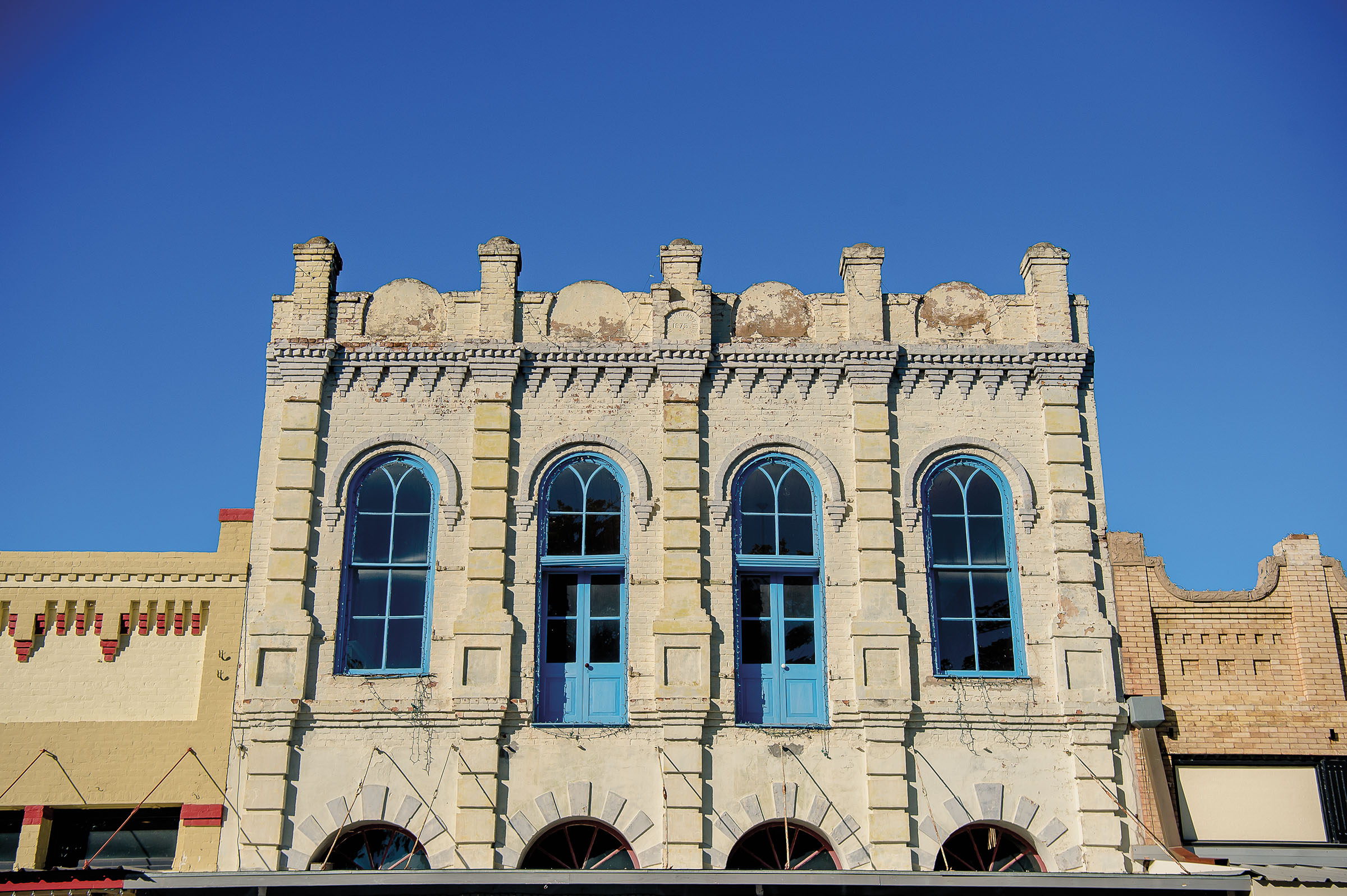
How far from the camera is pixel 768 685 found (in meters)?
16.4

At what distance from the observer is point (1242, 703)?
53.6ft

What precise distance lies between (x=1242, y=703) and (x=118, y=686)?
1441 centimetres

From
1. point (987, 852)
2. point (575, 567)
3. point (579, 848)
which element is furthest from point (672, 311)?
point (987, 852)

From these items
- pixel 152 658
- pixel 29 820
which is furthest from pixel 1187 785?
pixel 29 820

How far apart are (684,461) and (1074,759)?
6.27 meters

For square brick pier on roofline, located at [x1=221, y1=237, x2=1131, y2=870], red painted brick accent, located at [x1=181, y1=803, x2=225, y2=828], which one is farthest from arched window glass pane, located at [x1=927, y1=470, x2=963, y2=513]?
red painted brick accent, located at [x1=181, y1=803, x2=225, y2=828]

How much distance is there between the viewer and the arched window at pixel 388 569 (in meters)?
16.5

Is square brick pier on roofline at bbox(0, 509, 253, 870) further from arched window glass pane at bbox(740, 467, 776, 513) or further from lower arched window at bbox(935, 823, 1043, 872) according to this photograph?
lower arched window at bbox(935, 823, 1043, 872)

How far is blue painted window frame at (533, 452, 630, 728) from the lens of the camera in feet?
53.0

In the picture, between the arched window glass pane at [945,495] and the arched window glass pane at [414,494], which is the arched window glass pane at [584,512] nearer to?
the arched window glass pane at [414,494]

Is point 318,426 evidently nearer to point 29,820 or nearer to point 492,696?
point 492,696

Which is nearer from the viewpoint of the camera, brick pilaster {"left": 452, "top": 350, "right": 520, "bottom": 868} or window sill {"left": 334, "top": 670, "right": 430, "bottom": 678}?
brick pilaster {"left": 452, "top": 350, "right": 520, "bottom": 868}

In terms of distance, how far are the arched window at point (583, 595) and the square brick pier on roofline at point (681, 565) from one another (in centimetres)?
15

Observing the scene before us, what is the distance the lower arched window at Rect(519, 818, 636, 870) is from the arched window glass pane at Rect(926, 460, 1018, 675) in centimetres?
474
